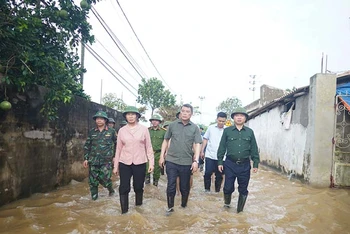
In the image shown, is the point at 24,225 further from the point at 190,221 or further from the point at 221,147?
the point at 221,147

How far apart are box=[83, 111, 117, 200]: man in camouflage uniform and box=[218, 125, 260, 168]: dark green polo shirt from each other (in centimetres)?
203

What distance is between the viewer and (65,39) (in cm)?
440

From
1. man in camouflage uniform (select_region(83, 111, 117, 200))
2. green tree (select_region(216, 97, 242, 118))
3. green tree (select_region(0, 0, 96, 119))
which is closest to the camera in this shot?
green tree (select_region(0, 0, 96, 119))

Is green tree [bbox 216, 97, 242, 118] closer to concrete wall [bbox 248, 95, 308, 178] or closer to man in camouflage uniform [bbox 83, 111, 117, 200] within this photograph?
concrete wall [bbox 248, 95, 308, 178]

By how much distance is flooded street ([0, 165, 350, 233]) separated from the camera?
3.82 metres

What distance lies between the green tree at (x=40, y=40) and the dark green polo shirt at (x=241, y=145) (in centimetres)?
262

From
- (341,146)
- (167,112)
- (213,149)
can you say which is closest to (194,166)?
(213,149)

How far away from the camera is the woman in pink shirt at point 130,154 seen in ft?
14.5

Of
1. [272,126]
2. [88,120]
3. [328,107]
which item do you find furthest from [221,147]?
[272,126]

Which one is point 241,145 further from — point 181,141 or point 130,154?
point 130,154

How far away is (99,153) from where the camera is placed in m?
5.16

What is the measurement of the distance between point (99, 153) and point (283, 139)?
7.22 metres

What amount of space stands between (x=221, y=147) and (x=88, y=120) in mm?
4561

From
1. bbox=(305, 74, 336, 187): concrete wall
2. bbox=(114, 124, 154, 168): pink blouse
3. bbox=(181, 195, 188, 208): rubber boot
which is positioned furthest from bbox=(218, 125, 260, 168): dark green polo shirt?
bbox=(305, 74, 336, 187): concrete wall
